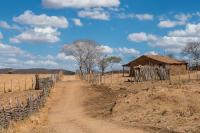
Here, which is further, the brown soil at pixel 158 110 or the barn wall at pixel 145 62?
the barn wall at pixel 145 62

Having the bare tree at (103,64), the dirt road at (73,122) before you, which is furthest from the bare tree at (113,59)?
the dirt road at (73,122)

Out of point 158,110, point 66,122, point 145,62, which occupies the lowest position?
point 66,122

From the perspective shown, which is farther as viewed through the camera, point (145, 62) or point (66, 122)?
point (145, 62)

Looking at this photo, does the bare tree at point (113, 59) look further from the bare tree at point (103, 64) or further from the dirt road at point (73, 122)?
the dirt road at point (73, 122)

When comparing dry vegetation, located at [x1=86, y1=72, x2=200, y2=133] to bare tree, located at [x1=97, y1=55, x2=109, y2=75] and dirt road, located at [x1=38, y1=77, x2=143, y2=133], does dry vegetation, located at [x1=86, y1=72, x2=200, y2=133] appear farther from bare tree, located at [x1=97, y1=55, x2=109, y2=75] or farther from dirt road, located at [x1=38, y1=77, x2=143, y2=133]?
bare tree, located at [x1=97, y1=55, x2=109, y2=75]

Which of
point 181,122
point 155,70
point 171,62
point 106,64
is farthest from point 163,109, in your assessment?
point 106,64

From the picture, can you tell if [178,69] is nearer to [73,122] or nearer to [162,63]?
[162,63]

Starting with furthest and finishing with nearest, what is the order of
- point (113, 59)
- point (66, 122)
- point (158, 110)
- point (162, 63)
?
point (113, 59) < point (162, 63) < point (158, 110) < point (66, 122)

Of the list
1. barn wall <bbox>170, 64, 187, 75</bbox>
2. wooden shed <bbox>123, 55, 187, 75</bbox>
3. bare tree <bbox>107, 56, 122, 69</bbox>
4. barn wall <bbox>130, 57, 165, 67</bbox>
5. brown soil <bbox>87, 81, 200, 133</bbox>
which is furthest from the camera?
bare tree <bbox>107, 56, 122, 69</bbox>

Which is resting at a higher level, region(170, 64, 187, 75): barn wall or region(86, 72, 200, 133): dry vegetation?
region(170, 64, 187, 75): barn wall

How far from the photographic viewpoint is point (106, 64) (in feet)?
443

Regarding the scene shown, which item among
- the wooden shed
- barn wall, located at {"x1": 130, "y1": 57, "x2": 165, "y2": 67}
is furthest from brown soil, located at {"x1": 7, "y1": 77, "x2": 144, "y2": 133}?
barn wall, located at {"x1": 130, "y1": 57, "x2": 165, "y2": 67}

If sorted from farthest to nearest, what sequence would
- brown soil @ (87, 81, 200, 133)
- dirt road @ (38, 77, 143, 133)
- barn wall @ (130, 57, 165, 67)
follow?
1. barn wall @ (130, 57, 165, 67)
2. dirt road @ (38, 77, 143, 133)
3. brown soil @ (87, 81, 200, 133)

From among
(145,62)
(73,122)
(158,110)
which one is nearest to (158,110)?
(158,110)
